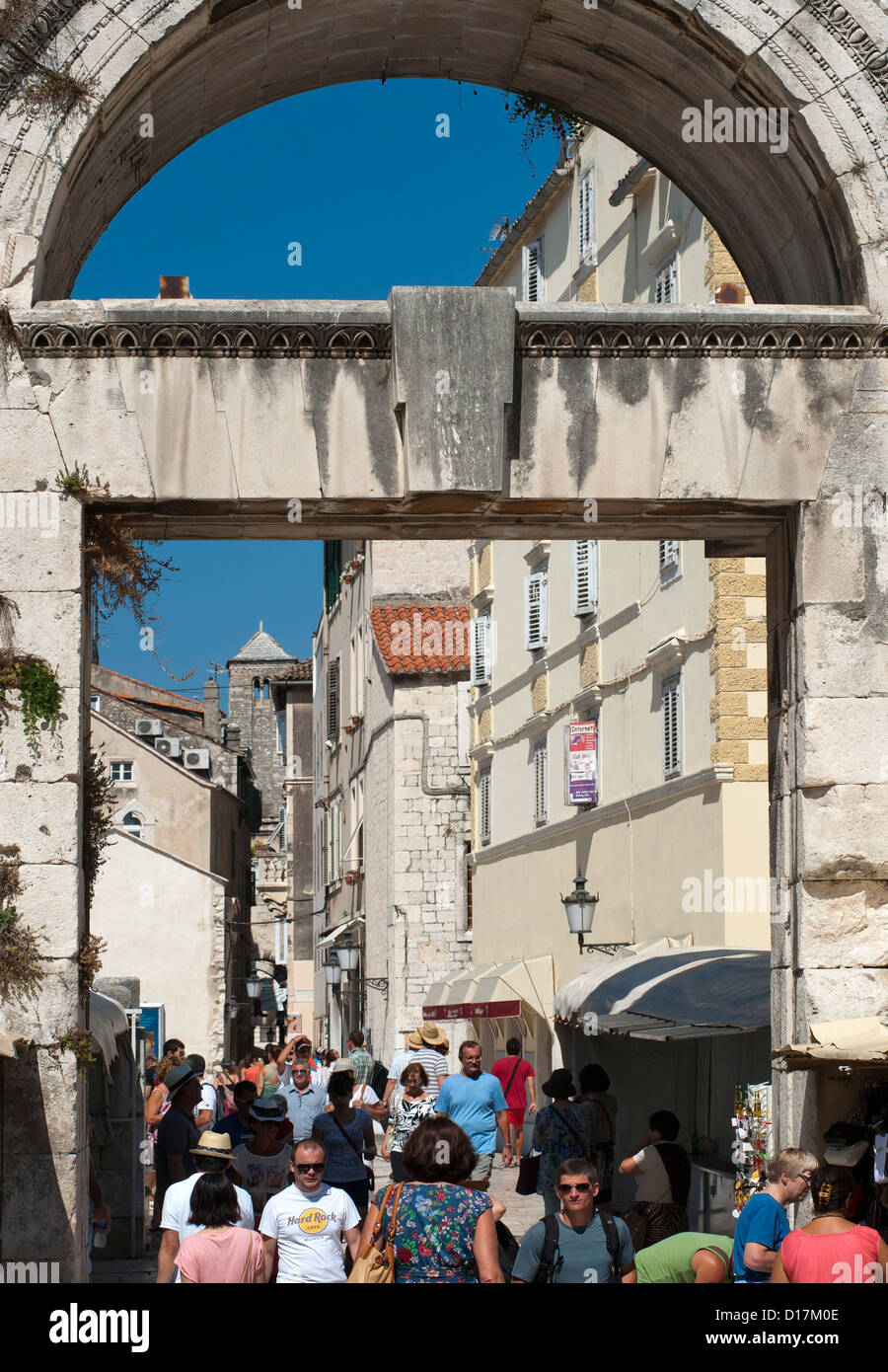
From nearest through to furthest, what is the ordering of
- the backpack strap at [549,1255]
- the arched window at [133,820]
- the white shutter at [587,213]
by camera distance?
the backpack strap at [549,1255] → the white shutter at [587,213] → the arched window at [133,820]

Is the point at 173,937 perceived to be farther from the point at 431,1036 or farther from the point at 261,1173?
the point at 261,1173

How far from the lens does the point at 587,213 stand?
2503cm

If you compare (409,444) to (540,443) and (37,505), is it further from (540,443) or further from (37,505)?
(37,505)

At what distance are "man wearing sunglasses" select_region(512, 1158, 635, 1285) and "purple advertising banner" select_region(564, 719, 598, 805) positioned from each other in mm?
17315

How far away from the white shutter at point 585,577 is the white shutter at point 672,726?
3193 mm

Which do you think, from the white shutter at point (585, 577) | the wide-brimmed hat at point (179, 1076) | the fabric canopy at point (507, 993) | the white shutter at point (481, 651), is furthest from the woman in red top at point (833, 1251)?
the white shutter at point (481, 651)

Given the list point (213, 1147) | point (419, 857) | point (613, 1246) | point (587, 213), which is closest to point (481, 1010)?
point (419, 857)

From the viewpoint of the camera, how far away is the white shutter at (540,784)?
26.9 metres

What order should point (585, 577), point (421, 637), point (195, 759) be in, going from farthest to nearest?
point (195, 759), point (421, 637), point (585, 577)

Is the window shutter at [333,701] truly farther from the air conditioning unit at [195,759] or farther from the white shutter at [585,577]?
the white shutter at [585,577]

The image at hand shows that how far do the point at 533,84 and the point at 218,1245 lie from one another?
7.27 metres

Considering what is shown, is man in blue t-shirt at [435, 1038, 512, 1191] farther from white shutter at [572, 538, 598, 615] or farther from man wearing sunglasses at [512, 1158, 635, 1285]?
white shutter at [572, 538, 598, 615]

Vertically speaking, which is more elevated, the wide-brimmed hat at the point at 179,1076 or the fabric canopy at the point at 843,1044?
the fabric canopy at the point at 843,1044

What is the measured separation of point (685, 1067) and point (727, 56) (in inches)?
411
